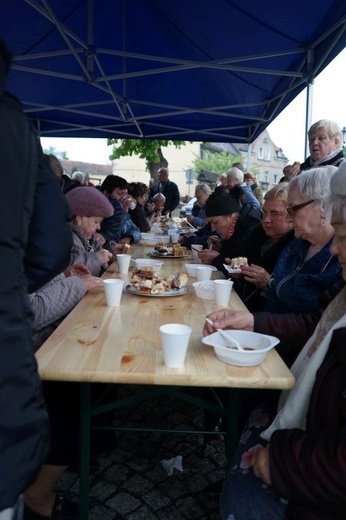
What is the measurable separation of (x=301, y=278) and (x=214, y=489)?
1201mm

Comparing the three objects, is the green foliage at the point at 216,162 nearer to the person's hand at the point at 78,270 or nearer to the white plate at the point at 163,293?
the person's hand at the point at 78,270

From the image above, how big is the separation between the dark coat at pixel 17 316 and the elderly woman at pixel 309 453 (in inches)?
26.7

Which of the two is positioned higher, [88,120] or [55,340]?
[88,120]

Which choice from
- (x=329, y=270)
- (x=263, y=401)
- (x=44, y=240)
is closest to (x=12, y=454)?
(x=44, y=240)

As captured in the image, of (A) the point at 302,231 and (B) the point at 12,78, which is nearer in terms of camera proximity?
(A) the point at 302,231

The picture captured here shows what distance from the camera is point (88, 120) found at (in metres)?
7.72

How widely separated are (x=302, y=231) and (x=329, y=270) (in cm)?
24

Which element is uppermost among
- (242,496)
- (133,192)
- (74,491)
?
(133,192)

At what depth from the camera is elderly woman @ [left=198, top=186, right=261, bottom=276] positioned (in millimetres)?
3574

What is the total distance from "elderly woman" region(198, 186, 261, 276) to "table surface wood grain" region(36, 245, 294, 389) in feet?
4.38

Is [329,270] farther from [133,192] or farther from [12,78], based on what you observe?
[12,78]

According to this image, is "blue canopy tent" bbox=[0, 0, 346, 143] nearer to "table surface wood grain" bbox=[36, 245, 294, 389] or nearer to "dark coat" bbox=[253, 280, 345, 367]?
"dark coat" bbox=[253, 280, 345, 367]

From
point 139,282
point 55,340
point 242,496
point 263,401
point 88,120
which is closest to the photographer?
point 242,496

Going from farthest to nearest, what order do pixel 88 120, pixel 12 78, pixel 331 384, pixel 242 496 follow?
1. pixel 88 120
2. pixel 12 78
3. pixel 242 496
4. pixel 331 384
